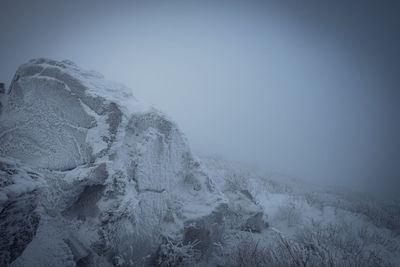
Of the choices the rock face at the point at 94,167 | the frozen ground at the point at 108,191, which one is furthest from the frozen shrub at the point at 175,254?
the rock face at the point at 94,167

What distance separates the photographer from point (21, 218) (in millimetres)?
1955

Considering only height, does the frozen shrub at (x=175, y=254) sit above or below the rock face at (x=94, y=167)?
below

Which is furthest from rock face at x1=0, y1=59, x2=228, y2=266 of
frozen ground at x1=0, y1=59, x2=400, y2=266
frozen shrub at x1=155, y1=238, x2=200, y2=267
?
frozen shrub at x1=155, y1=238, x2=200, y2=267

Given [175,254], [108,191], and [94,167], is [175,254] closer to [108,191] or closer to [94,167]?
[108,191]

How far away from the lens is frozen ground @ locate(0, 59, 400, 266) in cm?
247

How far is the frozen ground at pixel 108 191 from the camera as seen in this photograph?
2473mm

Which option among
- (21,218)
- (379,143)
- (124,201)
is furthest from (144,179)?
(379,143)

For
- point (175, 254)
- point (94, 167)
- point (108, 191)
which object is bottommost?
point (175, 254)

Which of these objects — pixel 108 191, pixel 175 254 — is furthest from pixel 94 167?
pixel 175 254

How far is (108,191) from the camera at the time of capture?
10.3ft

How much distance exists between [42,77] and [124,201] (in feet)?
8.64

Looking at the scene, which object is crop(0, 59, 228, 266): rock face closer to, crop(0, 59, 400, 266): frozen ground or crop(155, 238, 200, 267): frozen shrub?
crop(0, 59, 400, 266): frozen ground

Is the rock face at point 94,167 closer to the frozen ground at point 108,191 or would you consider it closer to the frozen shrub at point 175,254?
the frozen ground at point 108,191

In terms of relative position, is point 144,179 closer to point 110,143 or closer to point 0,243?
point 110,143
